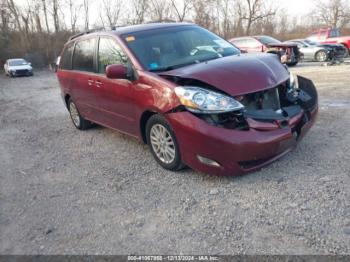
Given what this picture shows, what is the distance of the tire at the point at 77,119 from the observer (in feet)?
21.4

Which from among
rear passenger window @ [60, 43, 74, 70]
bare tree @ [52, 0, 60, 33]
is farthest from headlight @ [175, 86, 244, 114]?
bare tree @ [52, 0, 60, 33]

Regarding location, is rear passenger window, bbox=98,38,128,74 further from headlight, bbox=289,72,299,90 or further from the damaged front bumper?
headlight, bbox=289,72,299,90

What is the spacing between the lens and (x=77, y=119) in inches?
263

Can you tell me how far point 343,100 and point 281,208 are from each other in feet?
15.9

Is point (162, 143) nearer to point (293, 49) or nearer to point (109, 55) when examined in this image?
point (109, 55)

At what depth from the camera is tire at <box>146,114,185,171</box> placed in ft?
13.0

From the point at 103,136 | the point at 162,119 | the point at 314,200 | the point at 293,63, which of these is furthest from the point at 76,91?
the point at 293,63

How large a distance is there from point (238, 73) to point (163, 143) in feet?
3.93

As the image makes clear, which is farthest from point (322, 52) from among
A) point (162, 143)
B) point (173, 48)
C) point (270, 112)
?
point (162, 143)

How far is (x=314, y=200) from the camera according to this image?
323cm

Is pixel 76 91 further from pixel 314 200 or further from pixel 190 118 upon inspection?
pixel 314 200

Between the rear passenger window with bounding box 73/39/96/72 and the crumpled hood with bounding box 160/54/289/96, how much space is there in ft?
6.29

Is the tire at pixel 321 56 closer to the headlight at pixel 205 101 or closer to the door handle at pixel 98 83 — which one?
the door handle at pixel 98 83

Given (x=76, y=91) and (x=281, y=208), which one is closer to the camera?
(x=281, y=208)
